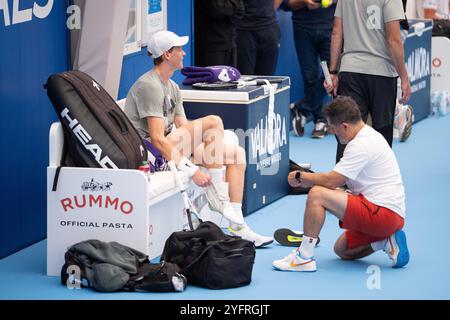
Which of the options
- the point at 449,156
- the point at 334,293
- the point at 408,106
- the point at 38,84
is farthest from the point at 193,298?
the point at 408,106

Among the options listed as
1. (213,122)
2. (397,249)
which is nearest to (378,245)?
(397,249)

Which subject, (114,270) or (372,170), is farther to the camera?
(372,170)

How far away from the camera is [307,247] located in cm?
698

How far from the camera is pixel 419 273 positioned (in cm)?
703

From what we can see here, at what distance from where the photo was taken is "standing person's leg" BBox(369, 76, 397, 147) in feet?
28.4

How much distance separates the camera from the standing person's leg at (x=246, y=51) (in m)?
10.8

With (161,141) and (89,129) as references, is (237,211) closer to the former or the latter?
(161,141)

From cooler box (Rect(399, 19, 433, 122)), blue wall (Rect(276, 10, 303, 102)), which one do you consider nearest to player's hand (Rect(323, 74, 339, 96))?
blue wall (Rect(276, 10, 303, 102))

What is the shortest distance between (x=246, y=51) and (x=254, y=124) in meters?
2.54

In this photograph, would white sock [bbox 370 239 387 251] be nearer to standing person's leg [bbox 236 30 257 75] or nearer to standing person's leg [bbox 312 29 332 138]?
standing person's leg [bbox 236 30 257 75]

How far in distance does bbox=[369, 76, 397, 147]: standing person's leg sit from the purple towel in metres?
1.07

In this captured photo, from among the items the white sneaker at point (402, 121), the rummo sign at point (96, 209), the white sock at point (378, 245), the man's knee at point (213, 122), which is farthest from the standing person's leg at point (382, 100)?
the white sneaker at point (402, 121)

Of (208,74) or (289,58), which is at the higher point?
(208,74)
